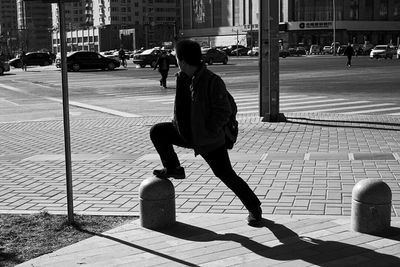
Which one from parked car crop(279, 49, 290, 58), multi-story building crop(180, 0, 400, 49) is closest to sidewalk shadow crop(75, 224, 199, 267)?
parked car crop(279, 49, 290, 58)

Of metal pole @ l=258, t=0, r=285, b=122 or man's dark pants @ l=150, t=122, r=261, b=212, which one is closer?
man's dark pants @ l=150, t=122, r=261, b=212

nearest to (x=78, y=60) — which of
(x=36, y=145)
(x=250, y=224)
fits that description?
(x=36, y=145)

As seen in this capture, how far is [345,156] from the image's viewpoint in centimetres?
854

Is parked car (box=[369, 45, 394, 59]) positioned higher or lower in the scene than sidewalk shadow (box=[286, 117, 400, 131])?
higher

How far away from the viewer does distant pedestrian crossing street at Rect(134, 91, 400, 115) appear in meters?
15.2

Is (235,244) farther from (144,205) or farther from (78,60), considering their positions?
(78,60)

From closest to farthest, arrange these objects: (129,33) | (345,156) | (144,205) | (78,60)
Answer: (144,205)
(345,156)
(78,60)
(129,33)

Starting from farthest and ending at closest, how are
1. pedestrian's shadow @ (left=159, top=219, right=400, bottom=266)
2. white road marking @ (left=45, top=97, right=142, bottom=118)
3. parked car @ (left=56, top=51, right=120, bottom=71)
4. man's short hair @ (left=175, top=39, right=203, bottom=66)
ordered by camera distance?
parked car @ (left=56, top=51, right=120, bottom=71), white road marking @ (left=45, top=97, right=142, bottom=118), man's short hair @ (left=175, top=39, right=203, bottom=66), pedestrian's shadow @ (left=159, top=219, right=400, bottom=266)

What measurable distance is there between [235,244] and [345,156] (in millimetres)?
4414

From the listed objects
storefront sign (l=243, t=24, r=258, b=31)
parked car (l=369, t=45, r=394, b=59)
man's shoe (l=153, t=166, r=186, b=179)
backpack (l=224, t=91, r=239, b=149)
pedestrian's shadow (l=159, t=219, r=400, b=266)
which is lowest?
pedestrian's shadow (l=159, t=219, r=400, b=266)

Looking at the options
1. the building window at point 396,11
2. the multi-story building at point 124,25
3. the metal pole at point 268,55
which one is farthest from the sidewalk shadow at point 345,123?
the multi-story building at point 124,25

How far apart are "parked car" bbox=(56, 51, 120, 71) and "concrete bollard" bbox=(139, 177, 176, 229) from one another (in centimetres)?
4185

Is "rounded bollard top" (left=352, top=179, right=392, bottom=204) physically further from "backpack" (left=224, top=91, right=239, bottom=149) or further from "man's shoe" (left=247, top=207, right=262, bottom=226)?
"backpack" (left=224, top=91, right=239, bottom=149)

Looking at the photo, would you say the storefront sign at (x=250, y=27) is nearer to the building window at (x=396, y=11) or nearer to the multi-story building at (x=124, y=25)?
the multi-story building at (x=124, y=25)
